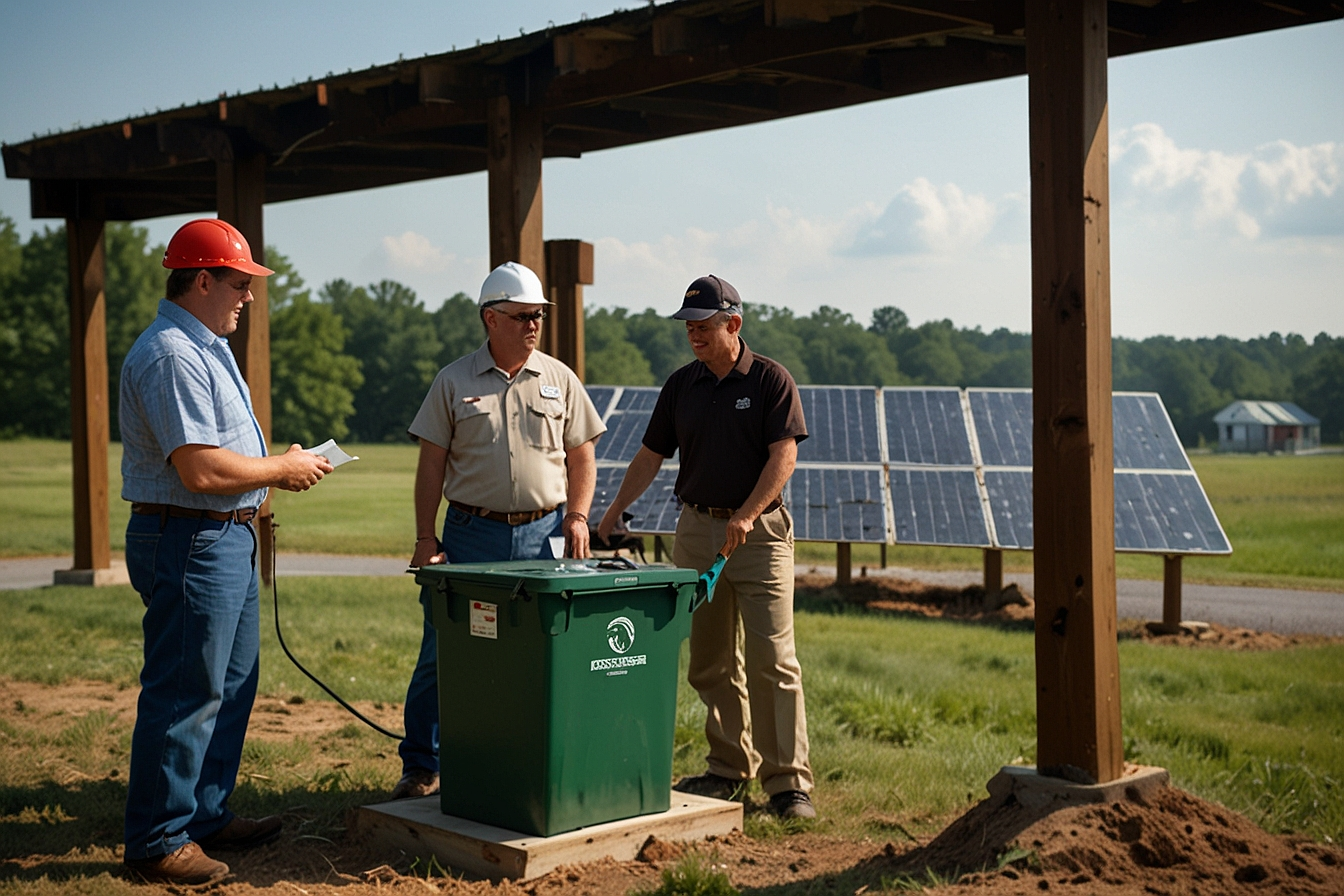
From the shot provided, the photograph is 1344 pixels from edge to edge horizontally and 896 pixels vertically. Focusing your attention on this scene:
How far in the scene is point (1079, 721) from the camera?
4449 millimetres

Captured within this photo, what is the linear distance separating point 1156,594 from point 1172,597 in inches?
159

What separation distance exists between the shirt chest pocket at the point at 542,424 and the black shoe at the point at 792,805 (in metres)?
1.73

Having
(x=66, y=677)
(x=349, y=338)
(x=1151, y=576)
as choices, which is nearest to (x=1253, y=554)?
(x=1151, y=576)

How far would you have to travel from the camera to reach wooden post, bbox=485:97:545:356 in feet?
24.0

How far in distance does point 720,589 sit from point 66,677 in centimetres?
496

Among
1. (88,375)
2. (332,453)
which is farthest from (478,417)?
(88,375)

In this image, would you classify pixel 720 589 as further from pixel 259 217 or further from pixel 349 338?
pixel 349 338

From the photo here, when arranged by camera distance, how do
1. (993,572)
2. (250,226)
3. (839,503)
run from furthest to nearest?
1. (993,572)
2. (839,503)
3. (250,226)

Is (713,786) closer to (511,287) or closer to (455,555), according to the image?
(455,555)

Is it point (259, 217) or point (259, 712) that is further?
point (259, 217)

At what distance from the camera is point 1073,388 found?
4.45 meters

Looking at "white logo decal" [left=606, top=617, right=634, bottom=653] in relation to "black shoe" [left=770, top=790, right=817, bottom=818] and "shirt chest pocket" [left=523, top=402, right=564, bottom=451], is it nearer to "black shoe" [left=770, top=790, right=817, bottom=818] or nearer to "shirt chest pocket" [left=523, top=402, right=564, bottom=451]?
"shirt chest pocket" [left=523, top=402, right=564, bottom=451]

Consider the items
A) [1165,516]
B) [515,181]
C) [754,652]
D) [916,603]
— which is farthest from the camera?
[916,603]

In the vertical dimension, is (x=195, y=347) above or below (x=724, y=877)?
above
